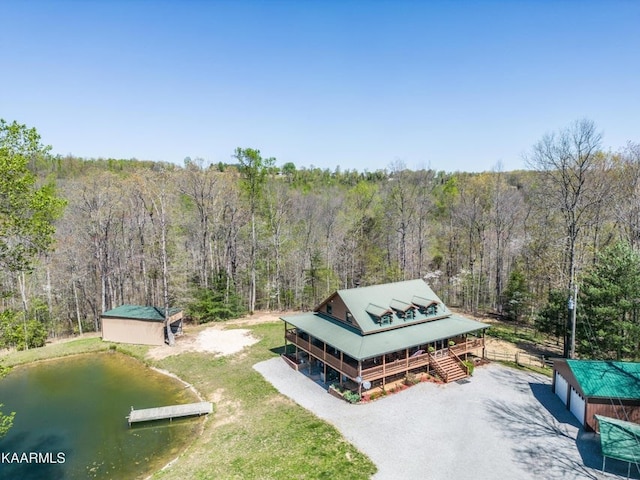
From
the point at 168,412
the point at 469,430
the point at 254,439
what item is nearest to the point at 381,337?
the point at 469,430

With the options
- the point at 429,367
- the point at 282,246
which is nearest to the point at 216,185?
the point at 282,246

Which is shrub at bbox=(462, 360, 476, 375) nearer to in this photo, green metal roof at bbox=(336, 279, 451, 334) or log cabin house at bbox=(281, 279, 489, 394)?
log cabin house at bbox=(281, 279, 489, 394)

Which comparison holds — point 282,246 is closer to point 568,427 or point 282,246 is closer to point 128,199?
point 128,199

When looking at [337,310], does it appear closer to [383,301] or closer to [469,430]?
[383,301]

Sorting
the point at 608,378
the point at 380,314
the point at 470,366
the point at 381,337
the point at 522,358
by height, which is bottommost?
the point at 522,358

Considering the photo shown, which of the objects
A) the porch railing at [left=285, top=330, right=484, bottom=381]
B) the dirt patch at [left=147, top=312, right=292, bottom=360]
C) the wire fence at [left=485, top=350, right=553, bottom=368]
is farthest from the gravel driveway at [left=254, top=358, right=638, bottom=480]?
the dirt patch at [left=147, top=312, right=292, bottom=360]

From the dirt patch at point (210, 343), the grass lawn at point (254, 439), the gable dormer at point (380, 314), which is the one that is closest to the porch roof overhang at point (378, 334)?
the gable dormer at point (380, 314)
